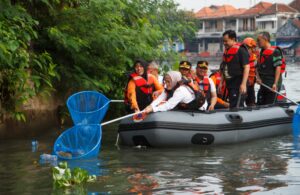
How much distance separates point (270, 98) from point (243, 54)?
6.00ft

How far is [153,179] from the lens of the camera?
29.0 feet

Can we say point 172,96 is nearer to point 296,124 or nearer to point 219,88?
point 219,88

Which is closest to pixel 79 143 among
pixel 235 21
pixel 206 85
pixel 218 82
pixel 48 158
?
pixel 48 158

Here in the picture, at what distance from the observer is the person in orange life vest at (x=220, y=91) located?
12.8 meters

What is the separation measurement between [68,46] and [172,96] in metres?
2.70

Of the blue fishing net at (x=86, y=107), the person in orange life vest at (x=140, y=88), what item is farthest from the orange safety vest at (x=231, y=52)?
the blue fishing net at (x=86, y=107)

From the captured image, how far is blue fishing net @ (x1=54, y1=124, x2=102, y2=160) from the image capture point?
33.4 feet

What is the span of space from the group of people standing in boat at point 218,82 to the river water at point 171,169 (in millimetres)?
792

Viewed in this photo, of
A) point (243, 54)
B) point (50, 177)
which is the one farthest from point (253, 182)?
point (243, 54)

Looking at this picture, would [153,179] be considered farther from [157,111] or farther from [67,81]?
[67,81]

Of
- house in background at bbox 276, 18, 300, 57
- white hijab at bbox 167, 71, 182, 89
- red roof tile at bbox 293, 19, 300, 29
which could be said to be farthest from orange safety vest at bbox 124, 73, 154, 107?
red roof tile at bbox 293, 19, 300, 29

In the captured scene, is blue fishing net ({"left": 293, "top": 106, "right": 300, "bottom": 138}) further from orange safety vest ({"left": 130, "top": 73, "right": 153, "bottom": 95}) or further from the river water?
orange safety vest ({"left": 130, "top": 73, "right": 153, "bottom": 95})

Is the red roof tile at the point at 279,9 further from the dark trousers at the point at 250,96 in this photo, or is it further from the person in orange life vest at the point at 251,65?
the person in orange life vest at the point at 251,65

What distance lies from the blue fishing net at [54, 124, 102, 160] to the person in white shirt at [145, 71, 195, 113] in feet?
3.17
